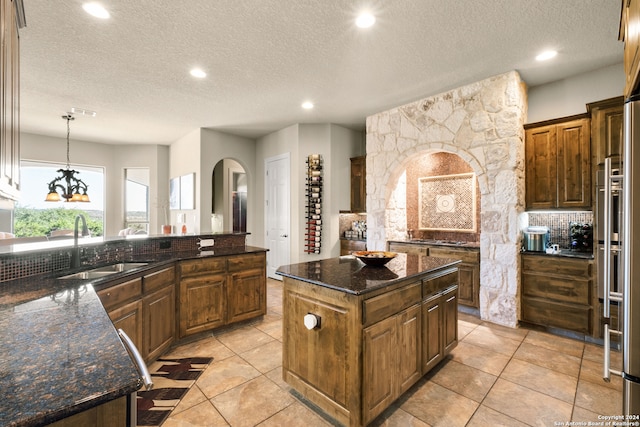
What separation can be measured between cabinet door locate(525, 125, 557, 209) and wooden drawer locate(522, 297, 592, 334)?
1119mm

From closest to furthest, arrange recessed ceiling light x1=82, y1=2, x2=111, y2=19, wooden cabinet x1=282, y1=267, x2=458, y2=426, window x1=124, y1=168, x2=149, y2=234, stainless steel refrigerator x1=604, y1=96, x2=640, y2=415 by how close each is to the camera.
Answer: stainless steel refrigerator x1=604, y1=96, x2=640, y2=415
wooden cabinet x1=282, y1=267, x2=458, y2=426
recessed ceiling light x1=82, y1=2, x2=111, y2=19
window x1=124, y1=168, x2=149, y2=234

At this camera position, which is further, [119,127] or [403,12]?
[119,127]

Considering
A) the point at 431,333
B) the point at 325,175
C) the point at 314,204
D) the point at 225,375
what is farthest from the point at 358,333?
the point at 325,175

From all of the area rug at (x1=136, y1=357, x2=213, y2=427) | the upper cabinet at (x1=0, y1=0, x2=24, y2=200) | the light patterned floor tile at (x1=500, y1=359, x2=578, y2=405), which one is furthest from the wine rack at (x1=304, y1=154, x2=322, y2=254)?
the upper cabinet at (x1=0, y1=0, x2=24, y2=200)

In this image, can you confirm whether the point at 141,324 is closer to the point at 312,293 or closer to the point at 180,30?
the point at 312,293

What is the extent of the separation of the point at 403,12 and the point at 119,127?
5650mm

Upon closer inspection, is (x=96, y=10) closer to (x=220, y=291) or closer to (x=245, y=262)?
(x=245, y=262)

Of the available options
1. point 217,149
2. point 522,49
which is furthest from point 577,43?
point 217,149

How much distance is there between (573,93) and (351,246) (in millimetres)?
3650

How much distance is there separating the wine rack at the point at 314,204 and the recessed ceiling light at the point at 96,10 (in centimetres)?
340

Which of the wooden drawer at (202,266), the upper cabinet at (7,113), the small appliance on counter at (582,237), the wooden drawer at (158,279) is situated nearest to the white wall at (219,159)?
the wooden drawer at (202,266)

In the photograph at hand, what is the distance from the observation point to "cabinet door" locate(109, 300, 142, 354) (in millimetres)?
2118

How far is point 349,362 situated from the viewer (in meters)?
1.75

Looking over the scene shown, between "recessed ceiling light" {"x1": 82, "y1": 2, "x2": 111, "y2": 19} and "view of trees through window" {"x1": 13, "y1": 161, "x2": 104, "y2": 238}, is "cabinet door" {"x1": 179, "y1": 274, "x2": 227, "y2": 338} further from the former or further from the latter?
"view of trees through window" {"x1": 13, "y1": 161, "x2": 104, "y2": 238}
